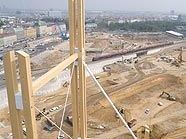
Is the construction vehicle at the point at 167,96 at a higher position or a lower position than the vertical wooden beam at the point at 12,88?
lower

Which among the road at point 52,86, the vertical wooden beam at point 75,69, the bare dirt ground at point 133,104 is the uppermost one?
the vertical wooden beam at point 75,69

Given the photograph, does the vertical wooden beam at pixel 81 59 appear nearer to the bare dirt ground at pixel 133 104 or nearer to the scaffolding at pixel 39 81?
the scaffolding at pixel 39 81

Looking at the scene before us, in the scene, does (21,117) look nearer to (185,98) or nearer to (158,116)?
(158,116)

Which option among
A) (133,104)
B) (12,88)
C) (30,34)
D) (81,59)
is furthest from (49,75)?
(30,34)

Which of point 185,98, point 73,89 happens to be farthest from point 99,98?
point 73,89

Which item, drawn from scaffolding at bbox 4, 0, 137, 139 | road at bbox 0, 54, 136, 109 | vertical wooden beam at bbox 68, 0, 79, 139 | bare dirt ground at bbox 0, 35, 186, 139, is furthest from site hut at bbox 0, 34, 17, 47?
scaffolding at bbox 4, 0, 137, 139

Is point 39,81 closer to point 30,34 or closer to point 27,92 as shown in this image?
point 27,92

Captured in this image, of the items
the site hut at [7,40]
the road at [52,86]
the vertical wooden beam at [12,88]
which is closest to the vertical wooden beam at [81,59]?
the vertical wooden beam at [12,88]
